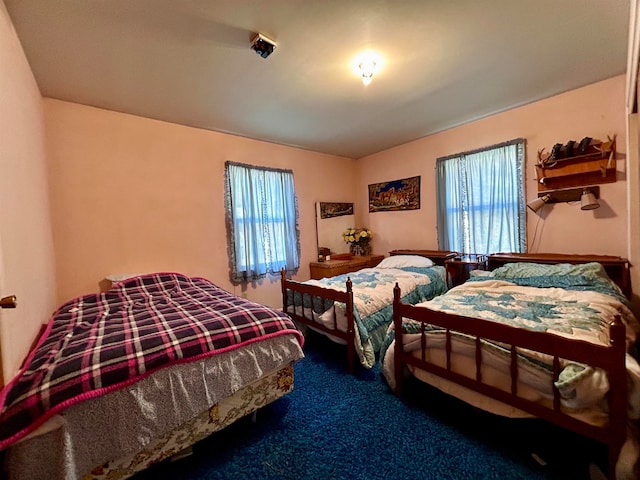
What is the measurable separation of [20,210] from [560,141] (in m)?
4.46

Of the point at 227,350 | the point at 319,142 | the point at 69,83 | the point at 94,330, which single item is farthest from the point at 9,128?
the point at 319,142

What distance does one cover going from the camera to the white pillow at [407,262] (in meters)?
3.44

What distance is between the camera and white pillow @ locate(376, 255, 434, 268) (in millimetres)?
3436

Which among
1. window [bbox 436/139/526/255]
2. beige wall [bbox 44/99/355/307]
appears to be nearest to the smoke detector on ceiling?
beige wall [bbox 44/99/355/307]

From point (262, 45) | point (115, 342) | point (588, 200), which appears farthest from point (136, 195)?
point (588, 200)

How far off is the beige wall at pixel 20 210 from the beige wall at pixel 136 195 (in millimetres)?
311

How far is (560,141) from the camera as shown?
2717 mm

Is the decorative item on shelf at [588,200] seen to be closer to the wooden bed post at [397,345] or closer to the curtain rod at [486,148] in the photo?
the curtain rod at [486,148]

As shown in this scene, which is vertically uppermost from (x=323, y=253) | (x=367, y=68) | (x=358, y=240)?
(x=367, y=68)

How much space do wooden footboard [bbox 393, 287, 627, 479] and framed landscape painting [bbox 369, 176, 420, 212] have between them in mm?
2675

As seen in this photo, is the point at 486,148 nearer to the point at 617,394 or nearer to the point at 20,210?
the point at 617,394

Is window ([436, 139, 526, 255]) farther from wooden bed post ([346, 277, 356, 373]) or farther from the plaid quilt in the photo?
the plaid quilt

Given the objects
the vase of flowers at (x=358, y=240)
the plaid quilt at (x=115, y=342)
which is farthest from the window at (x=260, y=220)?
the plaid quilt at (x=115, y=342)

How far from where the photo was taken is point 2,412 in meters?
0.94
